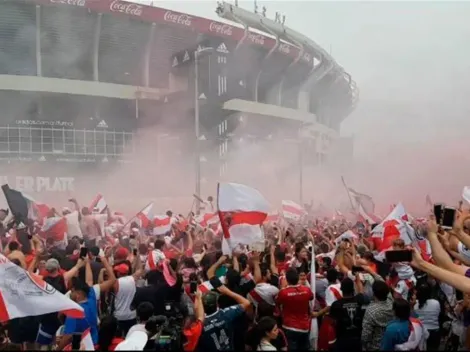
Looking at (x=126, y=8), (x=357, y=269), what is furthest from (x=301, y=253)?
(x=126, y=8)

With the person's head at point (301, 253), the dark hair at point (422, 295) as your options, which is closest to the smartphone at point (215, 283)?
the dark hair at point (422, 295)

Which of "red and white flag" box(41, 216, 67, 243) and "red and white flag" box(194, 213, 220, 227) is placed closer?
"red and white flag" box(41, 216, 67, 243)

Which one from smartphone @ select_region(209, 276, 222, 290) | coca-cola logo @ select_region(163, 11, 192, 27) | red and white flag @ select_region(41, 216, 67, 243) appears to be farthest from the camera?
coca-cola logo @ select_region(163, 11, 192, 27)

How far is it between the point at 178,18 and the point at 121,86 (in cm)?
429

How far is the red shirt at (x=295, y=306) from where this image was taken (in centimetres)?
473

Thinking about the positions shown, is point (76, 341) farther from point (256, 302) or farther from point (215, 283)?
point (256, 302)

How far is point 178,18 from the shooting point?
96.1 ft

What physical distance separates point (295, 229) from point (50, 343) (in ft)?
20.8

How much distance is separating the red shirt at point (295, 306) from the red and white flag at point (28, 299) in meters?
1.59

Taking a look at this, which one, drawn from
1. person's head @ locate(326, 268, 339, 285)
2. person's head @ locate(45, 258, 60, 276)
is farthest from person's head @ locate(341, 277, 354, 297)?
person's head @ locate(45, 258, 60, 276)

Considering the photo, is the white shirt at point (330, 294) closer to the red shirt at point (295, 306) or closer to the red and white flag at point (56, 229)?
the red shirt at point (295, 306)

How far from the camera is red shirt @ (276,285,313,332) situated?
473 cm

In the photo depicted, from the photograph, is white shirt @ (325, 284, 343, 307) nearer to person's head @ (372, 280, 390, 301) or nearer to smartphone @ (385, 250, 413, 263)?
person's head @ (372, 280, 390, 301)

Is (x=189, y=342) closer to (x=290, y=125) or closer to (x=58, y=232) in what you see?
(x=58, y=232)
